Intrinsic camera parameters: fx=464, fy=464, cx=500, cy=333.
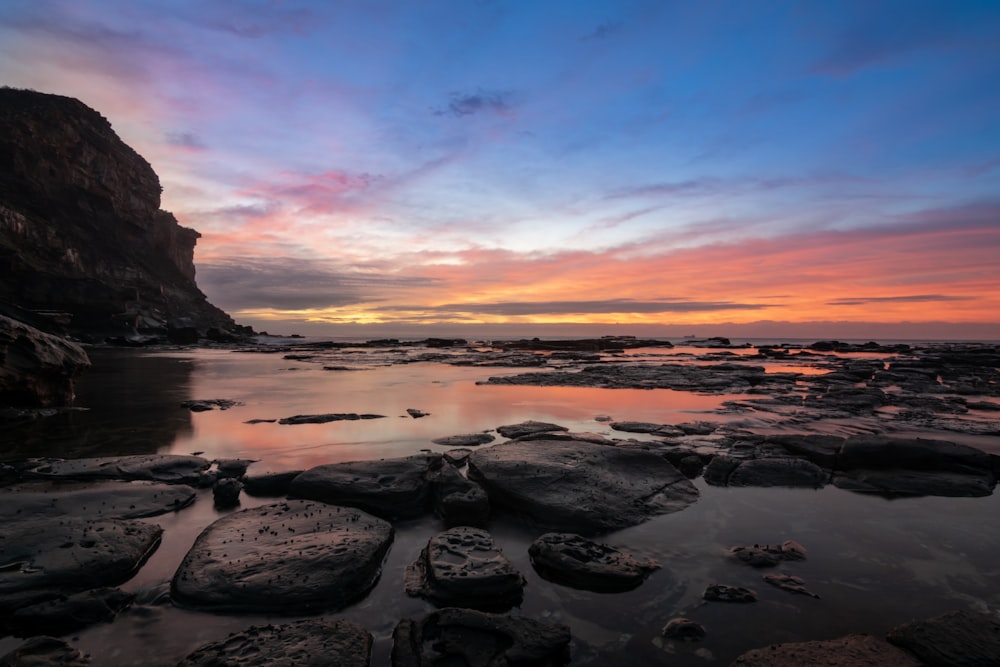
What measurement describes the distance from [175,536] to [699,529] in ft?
22.2

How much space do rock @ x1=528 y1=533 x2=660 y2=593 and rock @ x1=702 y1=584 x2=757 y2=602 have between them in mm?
630

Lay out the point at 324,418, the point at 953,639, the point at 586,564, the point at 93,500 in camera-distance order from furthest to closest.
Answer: the point at 324,418 < the point at 93,500 < the point at 586,564 < the point at 953,639

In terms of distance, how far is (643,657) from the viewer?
3.73 m

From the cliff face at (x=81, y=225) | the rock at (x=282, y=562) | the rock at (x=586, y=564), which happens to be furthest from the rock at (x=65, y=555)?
the cliff face at (x=81, y=225)

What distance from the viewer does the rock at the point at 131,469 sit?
25.2ft

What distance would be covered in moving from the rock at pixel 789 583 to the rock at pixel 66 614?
20.9 ft

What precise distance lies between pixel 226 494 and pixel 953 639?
8.36 metres

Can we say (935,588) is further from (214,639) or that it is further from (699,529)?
(214,639)

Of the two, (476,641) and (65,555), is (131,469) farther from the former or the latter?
(476,641)

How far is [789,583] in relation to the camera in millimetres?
4809

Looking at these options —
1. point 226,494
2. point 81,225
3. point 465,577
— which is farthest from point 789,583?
point 81,225

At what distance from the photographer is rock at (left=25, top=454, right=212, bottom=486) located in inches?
302

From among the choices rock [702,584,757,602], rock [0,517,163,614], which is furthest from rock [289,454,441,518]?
rock [702,584,757,602]

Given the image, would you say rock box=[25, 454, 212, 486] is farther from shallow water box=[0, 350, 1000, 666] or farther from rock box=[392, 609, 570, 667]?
rock box=[392, 609, 570, 667]
